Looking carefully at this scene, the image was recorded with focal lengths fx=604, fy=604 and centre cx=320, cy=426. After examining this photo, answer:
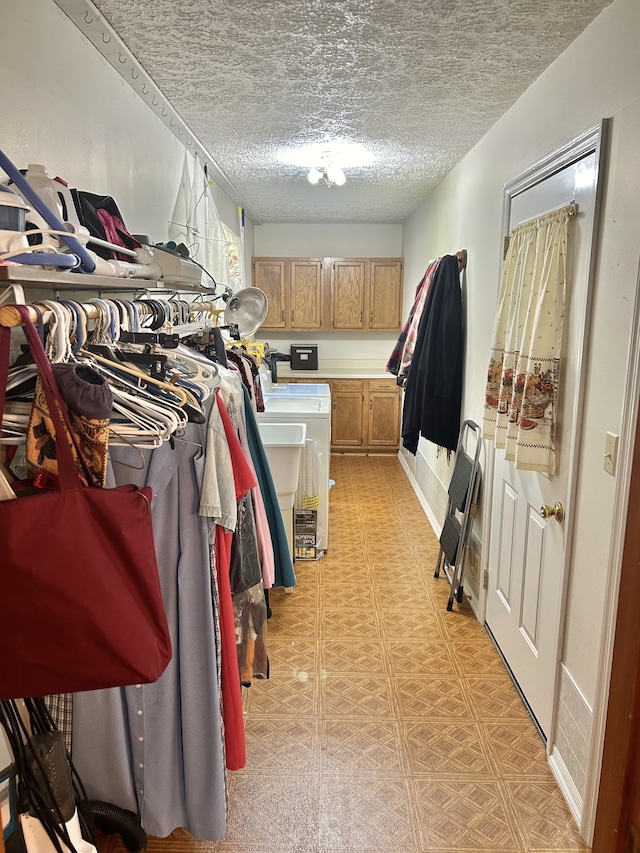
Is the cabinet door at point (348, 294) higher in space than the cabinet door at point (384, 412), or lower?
higher

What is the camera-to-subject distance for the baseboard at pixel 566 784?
1871mm

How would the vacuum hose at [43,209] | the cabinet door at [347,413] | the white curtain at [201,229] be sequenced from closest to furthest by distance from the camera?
the vacuum hose at [43,209]
the white curtain at [201,229]
the cabinet door at [347,413]

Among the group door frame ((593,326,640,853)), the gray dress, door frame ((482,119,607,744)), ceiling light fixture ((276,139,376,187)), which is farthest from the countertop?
door frame ((593,326,640,853))

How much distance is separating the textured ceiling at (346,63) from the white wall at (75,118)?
0.15 m

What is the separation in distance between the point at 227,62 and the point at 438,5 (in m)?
0.80

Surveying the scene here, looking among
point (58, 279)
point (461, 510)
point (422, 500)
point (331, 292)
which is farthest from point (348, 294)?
point (58, 279)

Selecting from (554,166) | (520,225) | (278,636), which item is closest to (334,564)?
(278,636)

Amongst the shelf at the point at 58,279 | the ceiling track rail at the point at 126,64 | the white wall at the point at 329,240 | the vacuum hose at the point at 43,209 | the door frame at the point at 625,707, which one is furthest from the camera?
the white wall at the point at 329,240

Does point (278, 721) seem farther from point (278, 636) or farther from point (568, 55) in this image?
point (568, 55)

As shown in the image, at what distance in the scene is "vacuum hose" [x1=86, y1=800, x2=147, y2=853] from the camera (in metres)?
1.65

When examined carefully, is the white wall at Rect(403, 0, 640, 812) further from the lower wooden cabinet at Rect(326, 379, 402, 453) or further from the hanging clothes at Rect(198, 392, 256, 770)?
the lower wooden cabinet at Rect(326, 379, 402, 453)

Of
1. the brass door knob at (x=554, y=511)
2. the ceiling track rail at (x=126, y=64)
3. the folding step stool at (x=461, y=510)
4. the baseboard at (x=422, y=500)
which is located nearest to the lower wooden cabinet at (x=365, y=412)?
the baseboard at (x=422, y=500)

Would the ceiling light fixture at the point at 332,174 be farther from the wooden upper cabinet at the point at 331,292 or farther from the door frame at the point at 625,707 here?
the door frame at the point at 625,707

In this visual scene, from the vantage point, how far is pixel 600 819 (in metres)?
1.42
